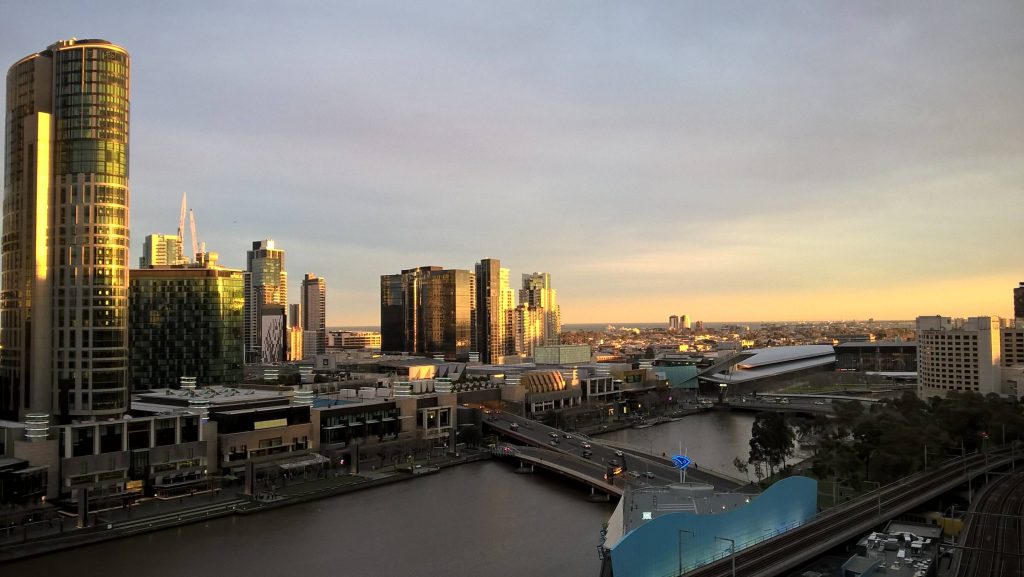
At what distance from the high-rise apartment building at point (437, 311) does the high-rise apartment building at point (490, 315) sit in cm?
209

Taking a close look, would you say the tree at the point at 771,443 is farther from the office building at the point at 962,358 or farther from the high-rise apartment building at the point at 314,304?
the high-rise apartment building at the point at 314,304

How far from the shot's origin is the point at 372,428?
1373 inches

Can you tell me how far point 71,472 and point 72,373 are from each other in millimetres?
5496

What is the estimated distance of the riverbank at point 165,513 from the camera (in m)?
20.8

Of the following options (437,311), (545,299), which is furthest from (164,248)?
(545,299)

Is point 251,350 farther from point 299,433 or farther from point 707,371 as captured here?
point 299,433

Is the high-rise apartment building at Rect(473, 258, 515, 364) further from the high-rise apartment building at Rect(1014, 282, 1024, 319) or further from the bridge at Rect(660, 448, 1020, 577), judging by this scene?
the bridge at Rect(660, 448, 1020, 577)

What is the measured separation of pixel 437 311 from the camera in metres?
99.1

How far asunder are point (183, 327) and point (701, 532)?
4111cm

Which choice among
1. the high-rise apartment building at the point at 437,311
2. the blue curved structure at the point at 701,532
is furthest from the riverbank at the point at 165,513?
the high-rise apartment building at the point at 437,311

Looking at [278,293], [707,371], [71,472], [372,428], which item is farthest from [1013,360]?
[278,293]

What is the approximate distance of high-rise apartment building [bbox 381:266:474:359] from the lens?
9781cm

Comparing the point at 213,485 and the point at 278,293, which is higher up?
the point at 278,293

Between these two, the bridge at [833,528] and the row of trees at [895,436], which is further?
the row of trees at [895,436]
